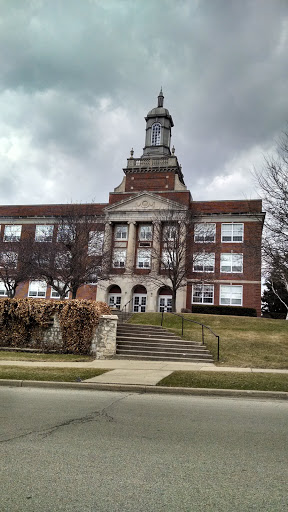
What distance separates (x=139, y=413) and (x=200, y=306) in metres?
31.8

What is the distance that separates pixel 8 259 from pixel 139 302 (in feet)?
49.9

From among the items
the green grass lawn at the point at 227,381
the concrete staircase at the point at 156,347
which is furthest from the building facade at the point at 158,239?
the green grass lawn at the point at 227,381

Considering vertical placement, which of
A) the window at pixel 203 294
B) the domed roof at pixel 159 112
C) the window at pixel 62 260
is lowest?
the window at pixel 203 294

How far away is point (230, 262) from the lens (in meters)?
41.5

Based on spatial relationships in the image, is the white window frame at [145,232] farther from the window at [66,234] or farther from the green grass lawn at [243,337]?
the green grass lawn at [243,337]

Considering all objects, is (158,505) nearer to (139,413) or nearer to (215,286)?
(139,413)

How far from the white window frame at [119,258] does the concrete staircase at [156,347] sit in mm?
24579

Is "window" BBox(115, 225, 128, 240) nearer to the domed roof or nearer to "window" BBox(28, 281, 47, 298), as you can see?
"window" BBox(28, 281, 47, 298)

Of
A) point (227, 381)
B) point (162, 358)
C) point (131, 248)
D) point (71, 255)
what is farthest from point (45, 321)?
point (131, 248)

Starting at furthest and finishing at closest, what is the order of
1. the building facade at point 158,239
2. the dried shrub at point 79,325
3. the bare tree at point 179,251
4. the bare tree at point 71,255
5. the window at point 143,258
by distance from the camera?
the window at point 143,258 < the building facade at point 158,239 < the bare tree at point 179,251 < the bare tree at point 71,255 < the dried shrub at point 79,325

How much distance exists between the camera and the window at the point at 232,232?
1650 inches

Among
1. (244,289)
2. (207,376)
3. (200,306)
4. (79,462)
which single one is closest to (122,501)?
(79,462)

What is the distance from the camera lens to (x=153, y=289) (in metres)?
41.0

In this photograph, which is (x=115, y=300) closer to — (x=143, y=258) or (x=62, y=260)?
(x=143, y=258)
